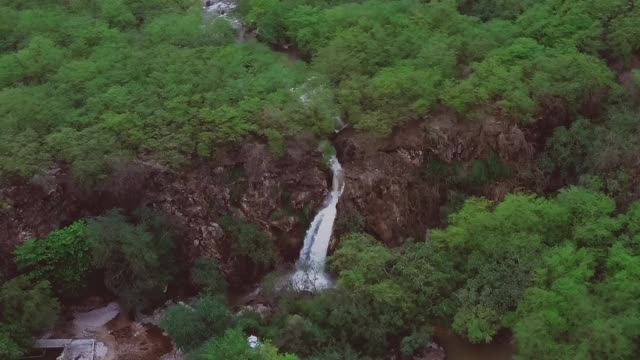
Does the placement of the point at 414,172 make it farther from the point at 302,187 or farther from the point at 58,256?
the point at 58,256

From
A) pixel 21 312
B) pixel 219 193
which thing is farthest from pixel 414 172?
pixel 21 312

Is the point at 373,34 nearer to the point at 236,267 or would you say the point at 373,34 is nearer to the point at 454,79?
the point at 454,79

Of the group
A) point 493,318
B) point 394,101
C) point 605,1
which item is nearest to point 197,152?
point 394,101

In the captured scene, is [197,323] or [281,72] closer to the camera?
[197,323]

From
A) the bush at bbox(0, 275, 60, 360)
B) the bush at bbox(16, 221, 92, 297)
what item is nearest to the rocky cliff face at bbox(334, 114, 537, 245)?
the bush at bbox(16, 221, 92, 297)

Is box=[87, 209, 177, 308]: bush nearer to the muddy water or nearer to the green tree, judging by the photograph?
the green tree
